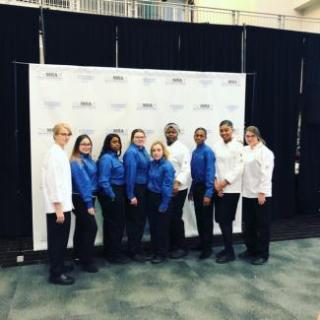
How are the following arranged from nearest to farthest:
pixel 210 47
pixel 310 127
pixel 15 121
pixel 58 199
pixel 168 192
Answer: pixel 58 199, pixel 168 192, pixel 15 121, pixel 210 47, pixel 310 127

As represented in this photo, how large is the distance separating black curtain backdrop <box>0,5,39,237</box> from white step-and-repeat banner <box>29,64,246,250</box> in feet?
2.05

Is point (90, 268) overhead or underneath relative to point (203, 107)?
underneath

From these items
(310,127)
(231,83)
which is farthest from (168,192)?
(310,127)

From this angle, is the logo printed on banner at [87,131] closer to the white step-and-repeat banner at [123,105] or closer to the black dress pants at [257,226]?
the white step-and-repeat banner at [123,105]

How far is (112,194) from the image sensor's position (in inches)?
145

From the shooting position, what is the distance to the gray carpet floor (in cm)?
285

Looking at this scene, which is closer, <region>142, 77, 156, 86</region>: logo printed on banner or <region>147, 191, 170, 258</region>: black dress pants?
<region>147, 191, 170, 258</region>: black dress pants

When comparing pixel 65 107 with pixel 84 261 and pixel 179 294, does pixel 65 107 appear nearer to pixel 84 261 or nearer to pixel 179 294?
pixel 84 261

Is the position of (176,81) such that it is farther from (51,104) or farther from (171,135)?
(51,104)

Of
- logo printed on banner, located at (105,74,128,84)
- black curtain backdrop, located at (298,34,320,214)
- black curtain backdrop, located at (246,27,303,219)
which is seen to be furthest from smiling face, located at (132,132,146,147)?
black curtain backdrop, located at (298,34,320,214)

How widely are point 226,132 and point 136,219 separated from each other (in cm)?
124

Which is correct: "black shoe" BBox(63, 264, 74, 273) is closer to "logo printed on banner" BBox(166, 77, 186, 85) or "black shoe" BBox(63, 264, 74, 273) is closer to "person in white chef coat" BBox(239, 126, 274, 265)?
"person in white chef coat" BBox(239, 126, 274, 265)

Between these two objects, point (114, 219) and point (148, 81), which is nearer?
point (114, 219)

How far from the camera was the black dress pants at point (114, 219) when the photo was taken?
3.76 m
